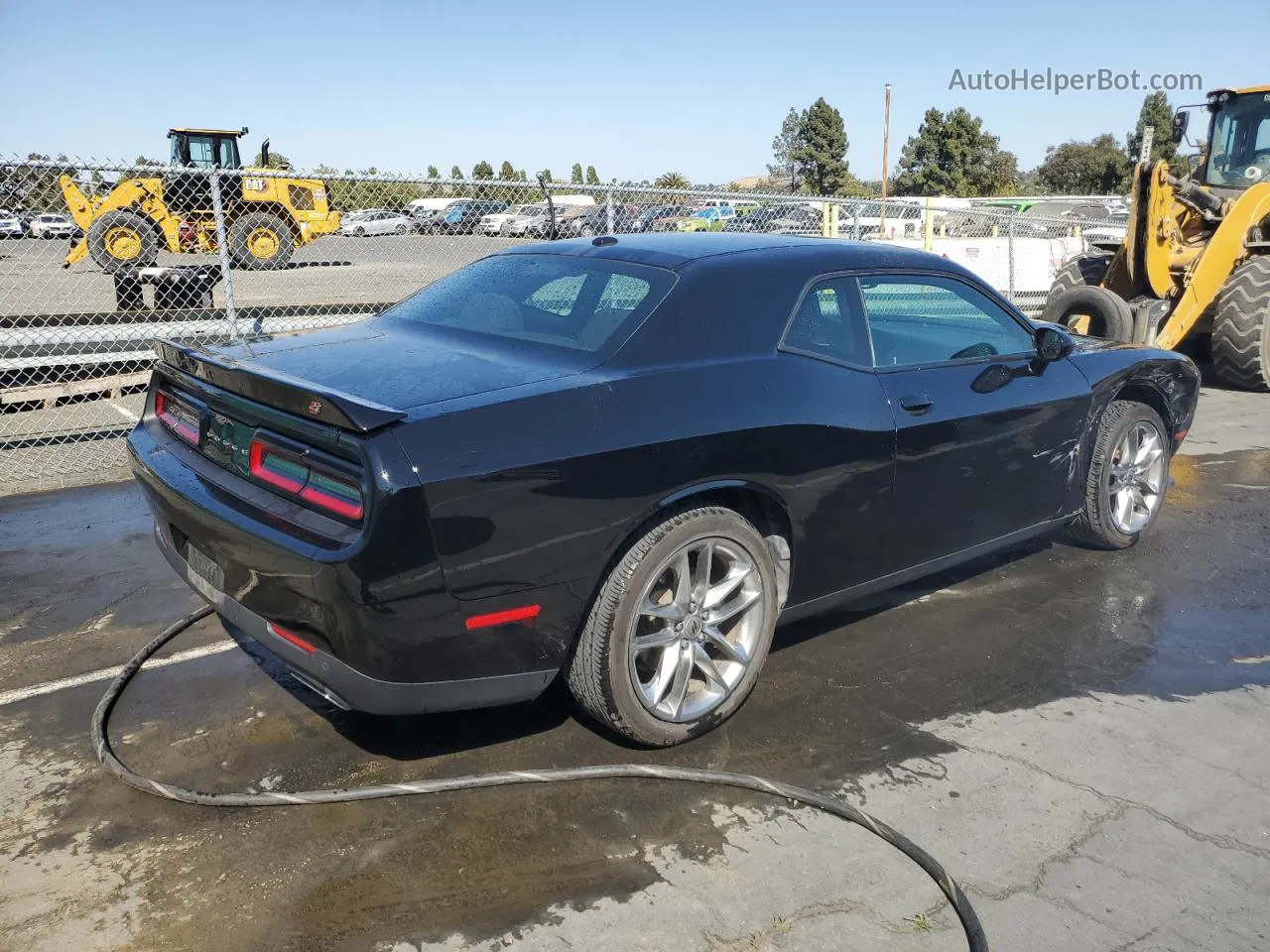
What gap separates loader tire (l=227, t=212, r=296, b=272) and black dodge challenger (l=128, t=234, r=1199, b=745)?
418 inches

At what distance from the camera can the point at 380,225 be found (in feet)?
35.6

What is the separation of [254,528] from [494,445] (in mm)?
724

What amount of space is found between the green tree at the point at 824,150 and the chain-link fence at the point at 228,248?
42.4 metres

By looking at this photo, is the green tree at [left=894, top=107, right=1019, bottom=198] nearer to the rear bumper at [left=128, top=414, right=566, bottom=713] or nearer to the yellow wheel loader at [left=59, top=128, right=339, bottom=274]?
the yellow wheel loader at [left=59, top=128, right=339, bottom=274]

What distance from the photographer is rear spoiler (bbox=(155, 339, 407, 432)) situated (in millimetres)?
2594

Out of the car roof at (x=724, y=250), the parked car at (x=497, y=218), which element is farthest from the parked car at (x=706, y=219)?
the car roof at (x=724, y=250)

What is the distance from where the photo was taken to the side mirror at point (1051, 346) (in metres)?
4.36

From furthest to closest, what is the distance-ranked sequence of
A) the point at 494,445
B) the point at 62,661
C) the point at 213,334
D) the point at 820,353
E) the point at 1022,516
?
the point at 213,334, the point at 1022,516, the point at 62,661, the point at 820,353, the point at 494,445

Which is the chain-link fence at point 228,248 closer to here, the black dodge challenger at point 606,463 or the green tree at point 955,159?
the black dodge challenger at point 606,463

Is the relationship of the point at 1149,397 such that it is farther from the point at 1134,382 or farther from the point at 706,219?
the point at 706,219

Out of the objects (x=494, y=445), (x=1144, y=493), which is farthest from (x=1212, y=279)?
(x=494, y=445)

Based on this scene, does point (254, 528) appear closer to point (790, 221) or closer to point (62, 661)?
point (62, 661)

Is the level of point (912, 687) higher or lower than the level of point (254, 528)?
lower

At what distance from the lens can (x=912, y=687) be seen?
373cm
